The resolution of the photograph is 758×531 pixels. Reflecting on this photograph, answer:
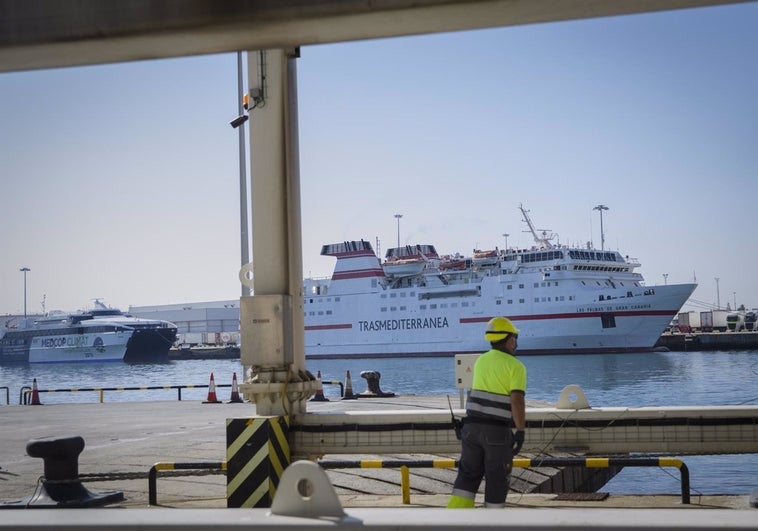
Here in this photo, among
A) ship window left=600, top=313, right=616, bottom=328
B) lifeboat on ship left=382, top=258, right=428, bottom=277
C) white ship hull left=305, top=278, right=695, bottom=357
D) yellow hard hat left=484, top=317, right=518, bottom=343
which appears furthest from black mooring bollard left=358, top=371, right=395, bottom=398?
lifeboat on ship left=382, top=258, right=428, bottom=277

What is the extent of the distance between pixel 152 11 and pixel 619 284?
67.2m

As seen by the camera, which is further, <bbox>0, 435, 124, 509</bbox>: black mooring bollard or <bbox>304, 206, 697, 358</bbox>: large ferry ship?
<bbox>304, 206, 697, 358</bbox>: large ferry ship

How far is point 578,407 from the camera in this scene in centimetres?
680

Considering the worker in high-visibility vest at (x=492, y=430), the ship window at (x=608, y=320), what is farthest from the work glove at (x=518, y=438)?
the ship window at (x=608, y=320)

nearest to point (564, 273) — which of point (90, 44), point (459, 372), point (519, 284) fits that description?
point (519, 284)

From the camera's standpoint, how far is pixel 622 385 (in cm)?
3703

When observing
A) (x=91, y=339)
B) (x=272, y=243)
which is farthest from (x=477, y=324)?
(x=272, y=243)

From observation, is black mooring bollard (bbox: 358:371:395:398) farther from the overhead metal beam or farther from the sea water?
the overhead metal beam

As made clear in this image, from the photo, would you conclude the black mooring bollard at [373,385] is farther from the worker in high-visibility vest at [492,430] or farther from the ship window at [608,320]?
the ship window at [608,320]

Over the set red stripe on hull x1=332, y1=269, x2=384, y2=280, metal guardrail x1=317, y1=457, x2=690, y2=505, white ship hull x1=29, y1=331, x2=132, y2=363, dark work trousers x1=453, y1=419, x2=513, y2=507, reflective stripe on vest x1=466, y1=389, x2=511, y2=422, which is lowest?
white ship hull x1=29, y1=331, x2=132, y2=363

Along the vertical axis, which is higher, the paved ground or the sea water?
the paved ground

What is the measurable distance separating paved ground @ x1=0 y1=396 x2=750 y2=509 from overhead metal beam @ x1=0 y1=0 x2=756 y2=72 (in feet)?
13.6

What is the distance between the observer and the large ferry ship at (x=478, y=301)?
2446 inches

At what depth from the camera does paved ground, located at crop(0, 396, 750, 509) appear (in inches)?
290
